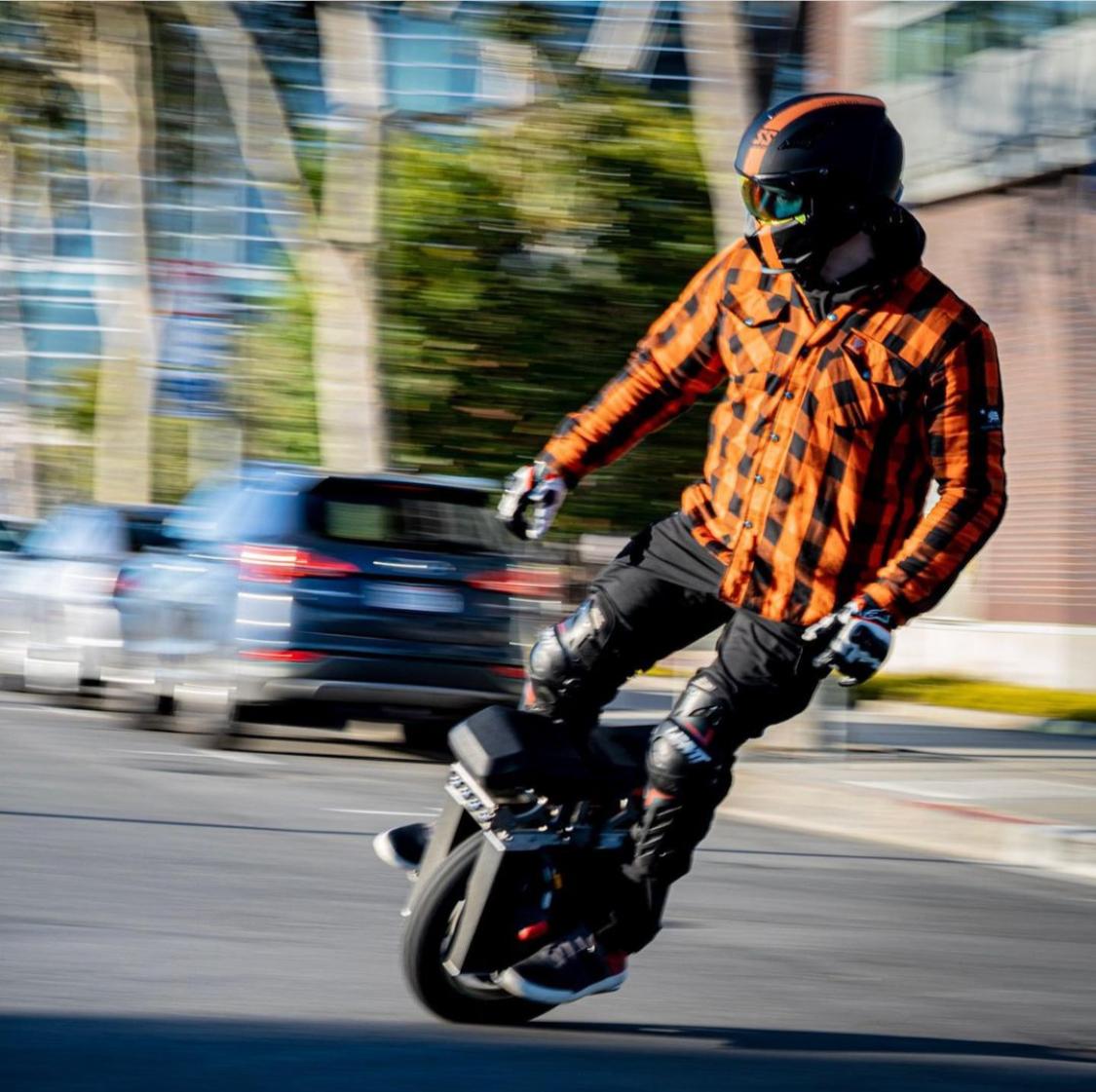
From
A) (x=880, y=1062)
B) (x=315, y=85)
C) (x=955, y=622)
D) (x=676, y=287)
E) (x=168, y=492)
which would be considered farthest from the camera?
(x=168, y=492)

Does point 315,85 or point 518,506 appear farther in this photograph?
point 315,85

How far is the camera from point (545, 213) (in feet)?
50.9

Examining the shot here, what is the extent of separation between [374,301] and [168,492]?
27.2 m

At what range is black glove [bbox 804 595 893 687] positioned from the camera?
4535 mm

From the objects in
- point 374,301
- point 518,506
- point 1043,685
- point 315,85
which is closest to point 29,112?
point 315,85

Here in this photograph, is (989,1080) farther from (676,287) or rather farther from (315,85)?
(315,85)

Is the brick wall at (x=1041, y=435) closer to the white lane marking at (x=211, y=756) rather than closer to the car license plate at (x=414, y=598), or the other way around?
the car license plate at (x=414, y=598)

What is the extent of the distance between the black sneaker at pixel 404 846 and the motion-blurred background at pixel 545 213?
7.12 m

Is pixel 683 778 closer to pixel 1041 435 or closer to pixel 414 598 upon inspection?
pixel 414 598

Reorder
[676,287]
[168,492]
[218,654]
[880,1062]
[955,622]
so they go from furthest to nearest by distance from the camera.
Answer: [168,492] < [955,622] < [676,287] < [218,654] < [880,1062]

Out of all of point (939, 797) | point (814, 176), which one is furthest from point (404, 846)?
point (939, 797)

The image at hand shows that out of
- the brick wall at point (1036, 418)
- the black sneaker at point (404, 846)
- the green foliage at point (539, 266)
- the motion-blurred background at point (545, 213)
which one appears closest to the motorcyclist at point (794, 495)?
the black sneaker at point (404, 846)

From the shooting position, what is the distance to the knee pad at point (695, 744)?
480cm

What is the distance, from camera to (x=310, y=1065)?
459 cm
